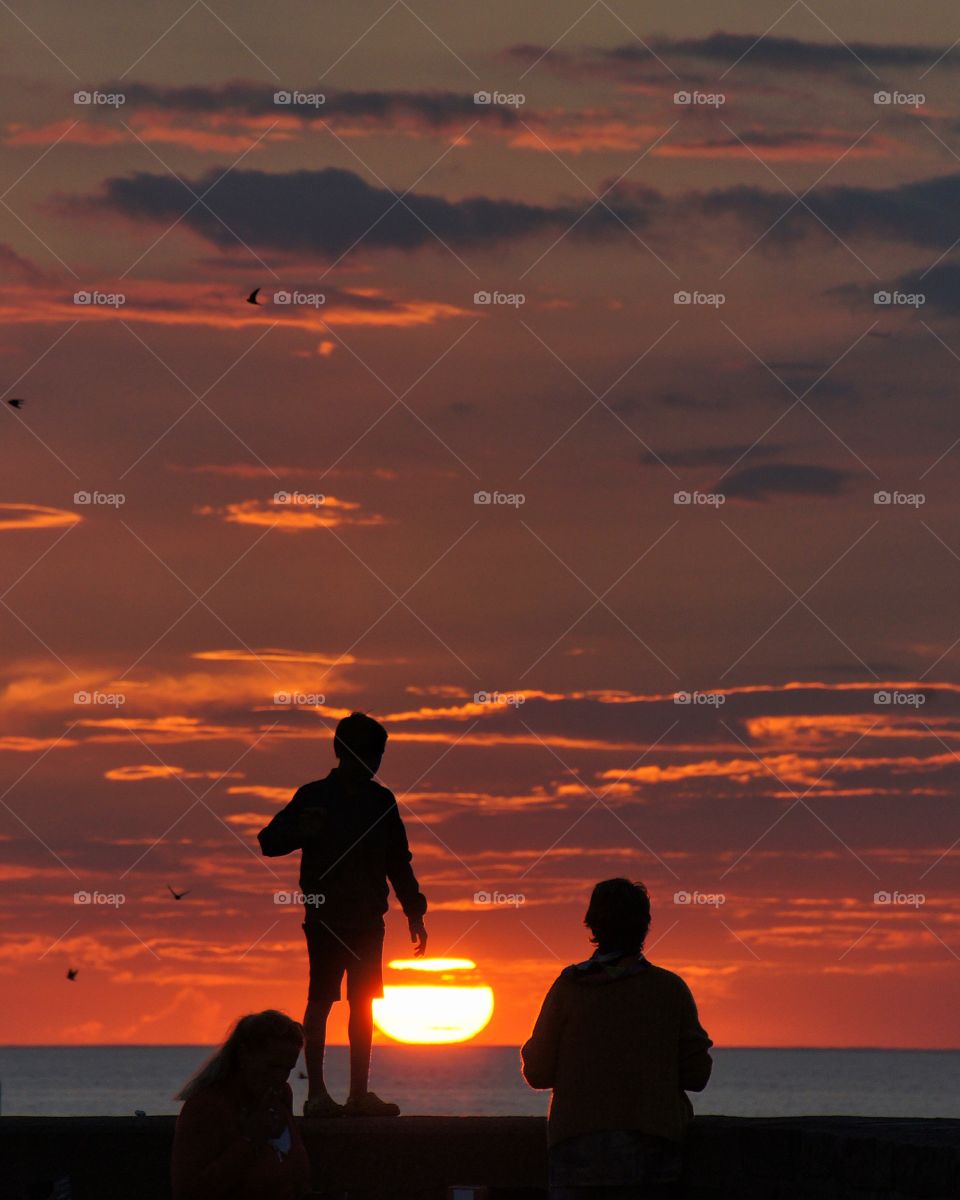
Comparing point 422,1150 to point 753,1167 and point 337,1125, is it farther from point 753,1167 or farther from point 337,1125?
point 753,1167

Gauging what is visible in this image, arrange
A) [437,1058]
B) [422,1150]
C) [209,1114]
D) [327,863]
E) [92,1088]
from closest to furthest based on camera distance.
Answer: [209,1114], [422,1150], [327,863], [92,1088], [437,1058]

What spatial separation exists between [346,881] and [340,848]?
165 millimetres

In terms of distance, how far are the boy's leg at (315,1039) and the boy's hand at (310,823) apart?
0.85m

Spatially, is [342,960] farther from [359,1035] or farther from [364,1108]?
[364,1108]

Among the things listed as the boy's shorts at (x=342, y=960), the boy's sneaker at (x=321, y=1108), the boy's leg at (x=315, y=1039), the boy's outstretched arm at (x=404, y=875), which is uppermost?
the boy's outstretched arm at (x=404, y=875)

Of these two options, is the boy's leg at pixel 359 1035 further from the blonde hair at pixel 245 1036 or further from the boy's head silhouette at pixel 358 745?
the blonde hair at pixel 245 1036

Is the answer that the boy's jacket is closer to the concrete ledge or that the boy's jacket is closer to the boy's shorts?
the boy's shorts

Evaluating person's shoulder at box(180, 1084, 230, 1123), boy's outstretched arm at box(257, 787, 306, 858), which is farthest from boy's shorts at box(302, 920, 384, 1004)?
person's shoulder at box(180, 1084, 230, 1123)

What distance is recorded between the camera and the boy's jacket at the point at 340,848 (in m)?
11.0

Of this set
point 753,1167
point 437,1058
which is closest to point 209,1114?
point 753,1167

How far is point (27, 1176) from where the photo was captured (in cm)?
1033

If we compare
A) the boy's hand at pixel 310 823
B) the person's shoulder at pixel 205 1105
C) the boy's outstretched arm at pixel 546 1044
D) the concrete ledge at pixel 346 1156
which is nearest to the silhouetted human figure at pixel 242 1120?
the person's shoulder at pixel 205 1105

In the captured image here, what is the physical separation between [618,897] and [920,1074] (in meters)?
173

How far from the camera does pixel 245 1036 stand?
22.9ft
